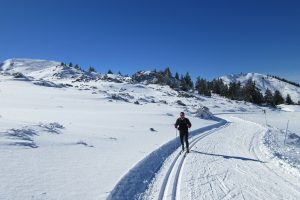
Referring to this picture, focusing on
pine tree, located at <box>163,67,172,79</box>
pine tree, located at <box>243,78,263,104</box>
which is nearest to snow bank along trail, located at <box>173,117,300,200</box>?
pine tree, located at <box>243,78,263,104</box>

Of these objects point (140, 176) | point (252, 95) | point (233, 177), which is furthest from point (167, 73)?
point (140, 176)

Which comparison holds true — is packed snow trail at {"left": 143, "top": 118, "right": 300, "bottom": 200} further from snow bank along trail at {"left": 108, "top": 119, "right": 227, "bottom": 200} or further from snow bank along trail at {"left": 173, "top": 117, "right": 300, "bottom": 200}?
snow bank along trail at {"left": 108, "top": 119, "right": 227, "bottom": 200}

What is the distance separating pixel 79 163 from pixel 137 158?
3.20m

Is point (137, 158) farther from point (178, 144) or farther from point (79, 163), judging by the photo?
point (178, 144)

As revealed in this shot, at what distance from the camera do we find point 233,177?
11578 mm

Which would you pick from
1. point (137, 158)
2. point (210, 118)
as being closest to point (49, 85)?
point (210, 118)

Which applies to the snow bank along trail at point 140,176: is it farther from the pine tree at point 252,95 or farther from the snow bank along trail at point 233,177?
the pine tree at point 252,95

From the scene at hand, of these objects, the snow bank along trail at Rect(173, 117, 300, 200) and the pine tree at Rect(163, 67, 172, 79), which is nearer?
the snow bank along trail at Rect(173, 117, 300, 200)

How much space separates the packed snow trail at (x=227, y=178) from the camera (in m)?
9.42

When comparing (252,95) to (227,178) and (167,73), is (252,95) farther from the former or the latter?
(227,178)

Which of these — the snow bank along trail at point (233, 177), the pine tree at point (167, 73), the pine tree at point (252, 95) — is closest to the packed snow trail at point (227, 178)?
the snow bank along trail at point (233, 177)

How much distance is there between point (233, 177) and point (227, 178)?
0.33 metres

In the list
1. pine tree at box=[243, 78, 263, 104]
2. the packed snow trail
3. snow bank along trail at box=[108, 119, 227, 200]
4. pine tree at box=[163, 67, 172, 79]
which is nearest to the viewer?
snow bank along trail at box=[108, 119, 227, 200]

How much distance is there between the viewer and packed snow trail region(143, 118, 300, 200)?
9.42 meters
